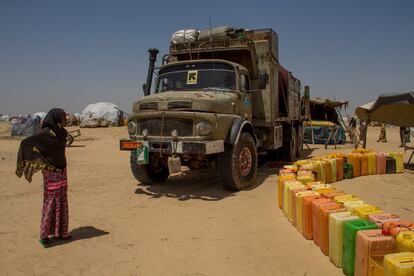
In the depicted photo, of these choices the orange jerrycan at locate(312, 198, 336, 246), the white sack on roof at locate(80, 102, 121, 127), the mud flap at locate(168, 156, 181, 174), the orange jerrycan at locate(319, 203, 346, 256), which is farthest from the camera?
the white sack on roof at locate(80, 102, 121, 127)

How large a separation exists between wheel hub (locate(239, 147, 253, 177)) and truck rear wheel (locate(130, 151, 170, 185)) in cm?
173

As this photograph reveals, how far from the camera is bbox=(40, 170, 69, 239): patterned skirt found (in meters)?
4.41

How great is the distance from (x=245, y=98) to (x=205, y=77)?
1085 mm

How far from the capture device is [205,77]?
770 cm

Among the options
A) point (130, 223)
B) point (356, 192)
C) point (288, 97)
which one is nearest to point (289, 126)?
point (288, 97)

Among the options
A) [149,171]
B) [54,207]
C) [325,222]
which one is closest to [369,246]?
[325,222]

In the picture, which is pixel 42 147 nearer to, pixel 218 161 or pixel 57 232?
pixel 57 232

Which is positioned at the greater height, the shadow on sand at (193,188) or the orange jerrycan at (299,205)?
the orange jerrycan at (299,205)

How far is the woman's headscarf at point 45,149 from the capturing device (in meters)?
4.26

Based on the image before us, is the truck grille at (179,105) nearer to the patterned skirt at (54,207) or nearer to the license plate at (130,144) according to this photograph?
the license plate at (130,144)

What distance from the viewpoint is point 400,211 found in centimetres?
584

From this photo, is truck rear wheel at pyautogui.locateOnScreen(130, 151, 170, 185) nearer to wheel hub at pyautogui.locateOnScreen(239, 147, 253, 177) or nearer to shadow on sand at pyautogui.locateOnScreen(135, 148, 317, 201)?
shadow on sand at pyautogui.locateOnScreen(135, 148, 317, 201)

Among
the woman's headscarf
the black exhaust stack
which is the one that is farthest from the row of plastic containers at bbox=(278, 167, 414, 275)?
the black exhaust stack

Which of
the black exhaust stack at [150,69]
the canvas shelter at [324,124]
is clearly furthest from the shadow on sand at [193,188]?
the canvas shelter at [324,124]
